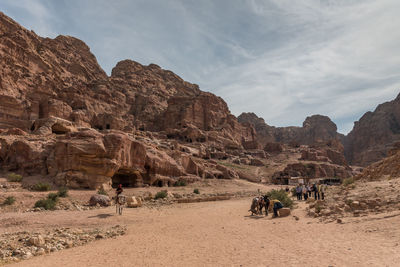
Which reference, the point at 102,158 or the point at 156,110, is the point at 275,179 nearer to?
the point at 102,158

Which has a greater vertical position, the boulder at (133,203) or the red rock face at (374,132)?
the red rock face at (374,132)

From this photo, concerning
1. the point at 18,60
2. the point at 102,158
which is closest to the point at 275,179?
the point at 102,158

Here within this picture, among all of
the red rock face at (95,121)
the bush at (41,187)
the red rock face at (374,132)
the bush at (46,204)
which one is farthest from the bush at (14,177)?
the red rock face at (374,132)

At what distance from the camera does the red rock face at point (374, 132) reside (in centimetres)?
10931

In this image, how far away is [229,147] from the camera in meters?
73.3

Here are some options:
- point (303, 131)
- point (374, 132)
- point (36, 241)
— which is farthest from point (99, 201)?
point (303, 131)

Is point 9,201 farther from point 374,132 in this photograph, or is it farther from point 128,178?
point 374,132

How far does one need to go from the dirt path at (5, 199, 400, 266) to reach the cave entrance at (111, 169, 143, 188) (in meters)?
16.6

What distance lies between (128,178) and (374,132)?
12859 cm

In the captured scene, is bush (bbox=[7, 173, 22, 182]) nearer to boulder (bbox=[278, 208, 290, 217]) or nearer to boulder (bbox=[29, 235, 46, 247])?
boulder (bbox=[29, 235, 46, 247])

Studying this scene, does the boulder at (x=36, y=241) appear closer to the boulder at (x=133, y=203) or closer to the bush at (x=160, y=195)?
the boulder at (x=133, y=203)

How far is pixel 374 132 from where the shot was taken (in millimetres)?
118125

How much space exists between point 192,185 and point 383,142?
114383mm

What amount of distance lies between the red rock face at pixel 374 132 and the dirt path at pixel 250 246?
10957 cm
